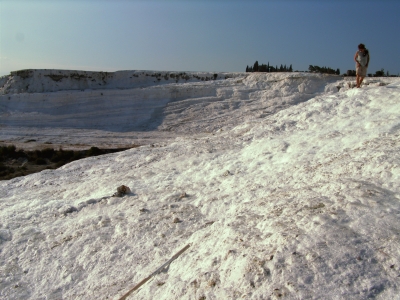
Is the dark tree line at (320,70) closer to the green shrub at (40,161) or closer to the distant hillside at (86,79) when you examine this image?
the distant hillside at (86,79)

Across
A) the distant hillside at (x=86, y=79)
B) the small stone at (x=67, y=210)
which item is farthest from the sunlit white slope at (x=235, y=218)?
the distant hillside at (x=86, y=79)

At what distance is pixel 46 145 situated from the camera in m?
15.7

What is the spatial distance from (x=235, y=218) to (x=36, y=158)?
11.2 m

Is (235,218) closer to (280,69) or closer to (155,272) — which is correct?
(155,272)

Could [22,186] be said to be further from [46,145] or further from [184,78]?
[184,78]

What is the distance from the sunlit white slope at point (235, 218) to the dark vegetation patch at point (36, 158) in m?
4.06

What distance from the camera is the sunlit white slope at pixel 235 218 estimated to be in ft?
10.3

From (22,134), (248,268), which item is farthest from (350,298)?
(22,134)

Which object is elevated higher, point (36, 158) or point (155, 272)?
point (155, 272)

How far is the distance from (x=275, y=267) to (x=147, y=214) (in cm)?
277

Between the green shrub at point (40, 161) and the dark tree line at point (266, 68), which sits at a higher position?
the dark tree line at point (266, 68)

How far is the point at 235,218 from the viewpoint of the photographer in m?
4.37

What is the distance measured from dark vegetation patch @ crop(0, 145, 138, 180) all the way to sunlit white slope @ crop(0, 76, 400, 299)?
406cm

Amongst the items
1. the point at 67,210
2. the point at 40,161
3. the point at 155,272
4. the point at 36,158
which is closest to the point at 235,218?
the point at 155,272
